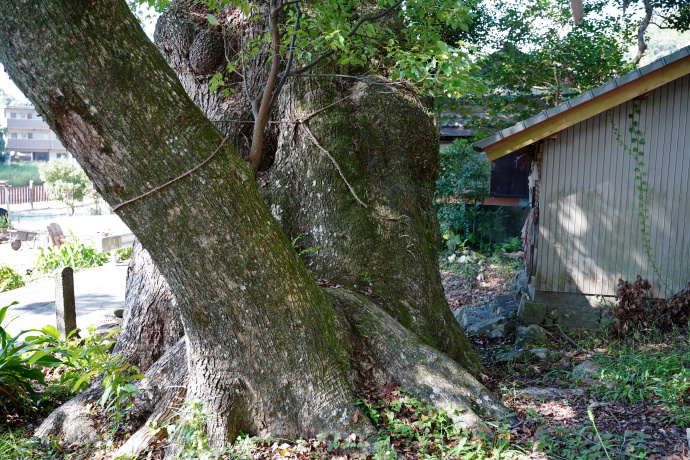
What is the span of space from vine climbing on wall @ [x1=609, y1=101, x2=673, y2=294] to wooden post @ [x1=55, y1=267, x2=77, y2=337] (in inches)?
321

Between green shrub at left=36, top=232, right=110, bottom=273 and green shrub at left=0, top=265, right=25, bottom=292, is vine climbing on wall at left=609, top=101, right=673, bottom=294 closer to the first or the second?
green shrub at left=0, top=265, right=25, bottom=292

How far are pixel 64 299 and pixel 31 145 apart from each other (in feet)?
184

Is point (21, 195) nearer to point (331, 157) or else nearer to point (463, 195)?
point (463, 195)

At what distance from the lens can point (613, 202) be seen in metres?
7.95

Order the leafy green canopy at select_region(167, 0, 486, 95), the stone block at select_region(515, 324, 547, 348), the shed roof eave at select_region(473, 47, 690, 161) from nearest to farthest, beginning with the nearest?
1. the leafy green canopy at select_region(167, 0, 486, 95)
2. the shed roof eave at select_region(473, 47, 690, 161)
3. the stone block at select_region(515, 324, 547, 348)

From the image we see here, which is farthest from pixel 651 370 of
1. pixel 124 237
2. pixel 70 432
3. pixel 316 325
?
pixel 124 237

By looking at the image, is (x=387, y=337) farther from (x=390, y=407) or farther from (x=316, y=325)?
(x=316, y=325)

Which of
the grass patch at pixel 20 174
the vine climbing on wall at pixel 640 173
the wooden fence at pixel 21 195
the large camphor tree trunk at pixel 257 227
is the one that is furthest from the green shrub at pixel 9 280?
the grass patch at pixel 20 174

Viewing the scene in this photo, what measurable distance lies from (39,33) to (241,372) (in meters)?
2.35

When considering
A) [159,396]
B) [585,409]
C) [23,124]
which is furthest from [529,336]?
[23,124]

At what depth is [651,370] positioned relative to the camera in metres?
5.30

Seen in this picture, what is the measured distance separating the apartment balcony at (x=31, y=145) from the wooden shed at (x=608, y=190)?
183 ft

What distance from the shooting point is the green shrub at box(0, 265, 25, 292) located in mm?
10978

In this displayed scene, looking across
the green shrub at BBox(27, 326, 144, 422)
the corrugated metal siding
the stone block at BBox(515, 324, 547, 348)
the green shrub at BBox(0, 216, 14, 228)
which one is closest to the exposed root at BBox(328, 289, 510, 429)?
the green shrub at BBox(27, 326, 144, 422)
